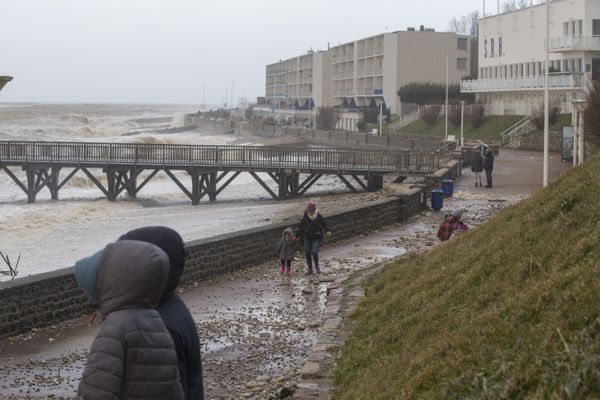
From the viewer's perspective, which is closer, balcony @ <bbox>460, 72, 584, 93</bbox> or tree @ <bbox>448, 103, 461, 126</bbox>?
balcony @ <bbox>460, 72, 584, 93</bbox>

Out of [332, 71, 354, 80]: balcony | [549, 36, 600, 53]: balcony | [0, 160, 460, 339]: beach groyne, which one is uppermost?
[332, 71, 354, 80]: balcony

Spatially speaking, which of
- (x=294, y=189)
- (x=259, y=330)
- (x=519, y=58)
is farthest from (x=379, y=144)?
(x=259, y=330)

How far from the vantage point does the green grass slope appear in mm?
5812

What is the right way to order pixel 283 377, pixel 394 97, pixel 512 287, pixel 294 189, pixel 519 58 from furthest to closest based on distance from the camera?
pixel 394 97, pixel 519 58, pixel 294 189, pixel 283 377, pixel 512 287

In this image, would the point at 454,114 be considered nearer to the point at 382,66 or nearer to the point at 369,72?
the point at 382,66

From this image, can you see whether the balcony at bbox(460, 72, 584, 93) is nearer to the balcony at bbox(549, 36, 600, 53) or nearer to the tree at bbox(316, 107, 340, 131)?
the balcony at bbox(549, 36, 600, 53)

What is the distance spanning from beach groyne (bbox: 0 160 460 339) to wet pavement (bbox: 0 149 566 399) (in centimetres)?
20

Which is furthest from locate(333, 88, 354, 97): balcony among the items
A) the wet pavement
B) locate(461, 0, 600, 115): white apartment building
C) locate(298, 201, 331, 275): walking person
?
locate(298, 201, 331, 275): walking person

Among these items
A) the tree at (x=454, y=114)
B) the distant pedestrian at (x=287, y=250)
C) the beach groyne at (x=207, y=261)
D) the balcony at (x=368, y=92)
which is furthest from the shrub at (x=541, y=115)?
the distant pedestrian at (x=287, y=250)

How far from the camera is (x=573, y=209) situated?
991cm

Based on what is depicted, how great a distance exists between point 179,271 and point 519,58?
6669cm

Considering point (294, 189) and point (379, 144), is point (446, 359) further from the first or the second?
point (379, 144)

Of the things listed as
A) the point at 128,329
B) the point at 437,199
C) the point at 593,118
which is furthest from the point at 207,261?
the point at 593,118

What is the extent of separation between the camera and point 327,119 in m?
104
